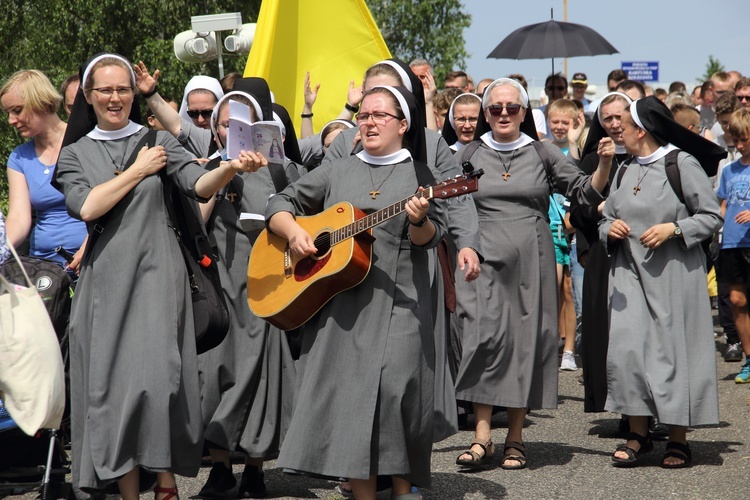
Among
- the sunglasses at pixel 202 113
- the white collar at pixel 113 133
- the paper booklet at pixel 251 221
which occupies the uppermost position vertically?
the sunglasses at pixel 202 113

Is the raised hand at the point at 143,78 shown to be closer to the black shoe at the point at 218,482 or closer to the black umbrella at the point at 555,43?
the black shoe at the point at 218,482

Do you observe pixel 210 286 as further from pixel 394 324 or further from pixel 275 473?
pixel 275 473

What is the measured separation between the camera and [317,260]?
5746 millimetres

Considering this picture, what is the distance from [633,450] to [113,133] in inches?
146

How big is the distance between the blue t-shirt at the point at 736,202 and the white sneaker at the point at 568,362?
5.93ft

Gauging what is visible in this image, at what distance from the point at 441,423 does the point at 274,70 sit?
19.0 ft

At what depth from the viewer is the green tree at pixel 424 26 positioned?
50.5 meters

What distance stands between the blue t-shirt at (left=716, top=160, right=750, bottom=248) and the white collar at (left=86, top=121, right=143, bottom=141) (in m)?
6.17

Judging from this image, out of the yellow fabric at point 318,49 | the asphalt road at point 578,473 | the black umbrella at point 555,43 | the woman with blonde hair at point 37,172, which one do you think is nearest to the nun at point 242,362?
the asphalt road at point 578,473

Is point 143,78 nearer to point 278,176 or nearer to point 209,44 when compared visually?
point 278,176

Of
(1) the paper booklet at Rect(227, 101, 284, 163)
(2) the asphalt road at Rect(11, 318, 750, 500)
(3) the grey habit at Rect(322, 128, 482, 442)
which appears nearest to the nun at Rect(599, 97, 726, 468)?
(2) the asphalt road at Rect(11, 318, 750, 500)

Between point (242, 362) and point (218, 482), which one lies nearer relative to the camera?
point (218, 482)

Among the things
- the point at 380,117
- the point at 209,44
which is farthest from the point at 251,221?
the point at 209,44

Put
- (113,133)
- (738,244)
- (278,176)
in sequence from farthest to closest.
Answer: (738,244) → (278,176) → (113,133)
